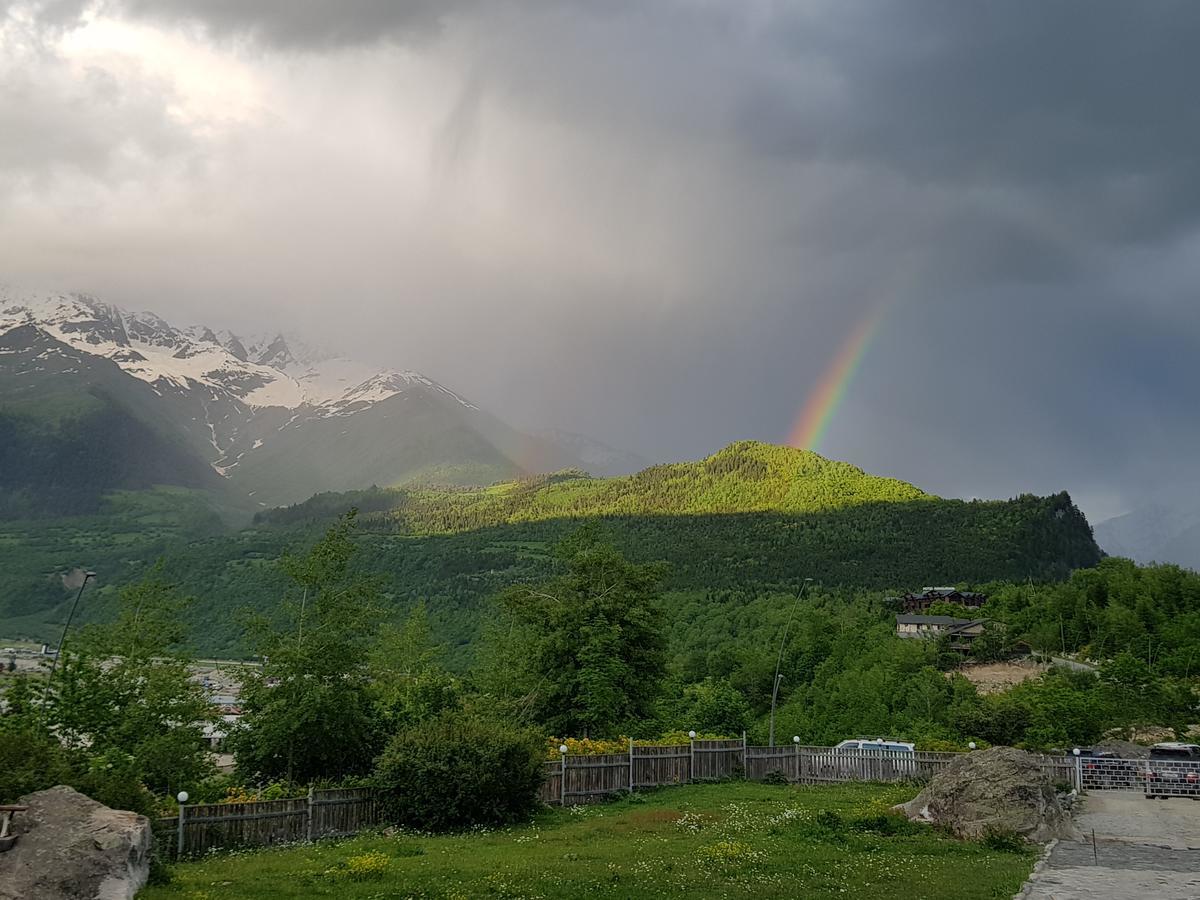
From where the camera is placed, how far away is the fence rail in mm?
21891

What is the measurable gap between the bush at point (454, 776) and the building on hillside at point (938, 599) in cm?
9346

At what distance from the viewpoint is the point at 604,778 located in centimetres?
3278

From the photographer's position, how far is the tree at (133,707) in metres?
25.0

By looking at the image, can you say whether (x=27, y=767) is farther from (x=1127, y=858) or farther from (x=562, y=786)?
(x=1127, y=858)

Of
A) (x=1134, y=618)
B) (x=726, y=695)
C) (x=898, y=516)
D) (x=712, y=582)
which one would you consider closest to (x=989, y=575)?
(x=898, y=516)

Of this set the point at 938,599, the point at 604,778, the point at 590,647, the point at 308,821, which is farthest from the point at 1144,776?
the point at 938,599

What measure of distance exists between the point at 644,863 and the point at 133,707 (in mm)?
15380

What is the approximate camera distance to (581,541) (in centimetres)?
5156

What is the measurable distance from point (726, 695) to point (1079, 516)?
14127cm

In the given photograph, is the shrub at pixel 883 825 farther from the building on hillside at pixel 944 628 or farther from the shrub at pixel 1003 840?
the building on hillside at pixel 944 628

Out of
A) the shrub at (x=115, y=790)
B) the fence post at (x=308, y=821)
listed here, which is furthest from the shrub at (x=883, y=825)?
the shrub at (x=115, y=790)

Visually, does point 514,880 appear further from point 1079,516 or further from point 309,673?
point 1079,516

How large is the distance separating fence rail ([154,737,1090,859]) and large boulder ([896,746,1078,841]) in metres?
2.24

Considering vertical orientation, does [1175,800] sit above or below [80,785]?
below
